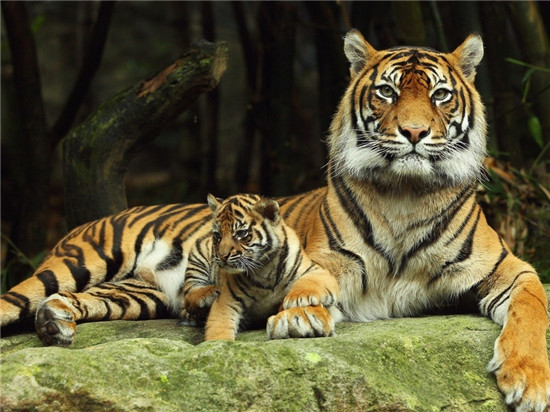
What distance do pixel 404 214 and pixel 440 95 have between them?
63 centimetres

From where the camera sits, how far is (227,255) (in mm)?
4273

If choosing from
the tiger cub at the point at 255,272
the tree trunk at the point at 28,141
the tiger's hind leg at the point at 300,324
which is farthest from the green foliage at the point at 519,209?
the tree trunk at the point at 28,141

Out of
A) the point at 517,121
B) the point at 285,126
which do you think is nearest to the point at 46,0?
the point at 285,126

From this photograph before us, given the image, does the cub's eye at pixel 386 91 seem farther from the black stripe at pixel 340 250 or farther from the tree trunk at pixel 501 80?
the tree trunk at pixel 501 80

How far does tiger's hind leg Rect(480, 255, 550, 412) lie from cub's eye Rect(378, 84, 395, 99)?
1047 mm

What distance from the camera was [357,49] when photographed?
509cm

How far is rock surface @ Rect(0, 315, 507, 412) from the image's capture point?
10.4ft

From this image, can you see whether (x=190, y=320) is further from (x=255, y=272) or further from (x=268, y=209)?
(x=268, y=209)

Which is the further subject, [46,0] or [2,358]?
[46,0]

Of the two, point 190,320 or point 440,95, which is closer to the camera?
point 440,95

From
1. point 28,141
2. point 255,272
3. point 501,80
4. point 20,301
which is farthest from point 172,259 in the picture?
point 501,80

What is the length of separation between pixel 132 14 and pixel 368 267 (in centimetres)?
1111

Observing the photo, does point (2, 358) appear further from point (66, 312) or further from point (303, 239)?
point (303, 239)

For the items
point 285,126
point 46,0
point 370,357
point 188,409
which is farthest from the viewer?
point 46,0
